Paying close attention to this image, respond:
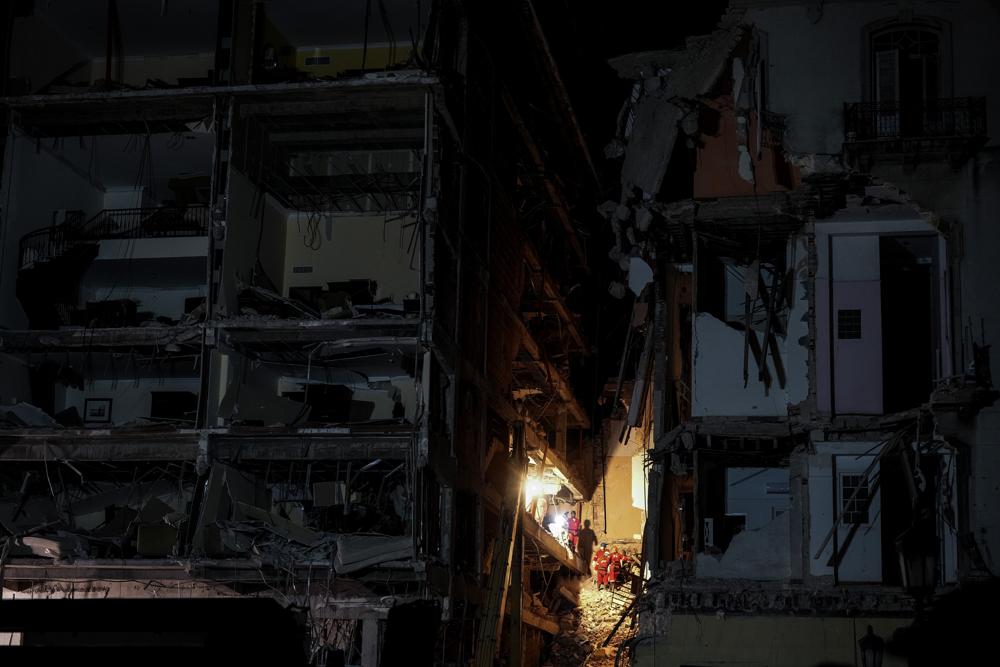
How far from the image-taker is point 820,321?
25672mm

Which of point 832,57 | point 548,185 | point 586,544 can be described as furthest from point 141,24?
point 586,544

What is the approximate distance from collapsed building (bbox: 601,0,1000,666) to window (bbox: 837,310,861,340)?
3 cm

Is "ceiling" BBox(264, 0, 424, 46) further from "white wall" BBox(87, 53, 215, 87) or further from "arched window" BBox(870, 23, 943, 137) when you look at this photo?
"arched window" BBox(870, 23, 943, 137)

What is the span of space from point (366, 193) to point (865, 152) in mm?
13817

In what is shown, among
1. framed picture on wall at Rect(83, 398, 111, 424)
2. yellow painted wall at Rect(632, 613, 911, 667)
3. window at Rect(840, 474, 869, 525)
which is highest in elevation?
framed picture on wall at Rect(83, 398, 111, 424)

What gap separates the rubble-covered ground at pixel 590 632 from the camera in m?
35.7

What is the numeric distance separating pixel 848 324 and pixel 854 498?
3854 mm

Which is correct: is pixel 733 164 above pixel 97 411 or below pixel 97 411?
above

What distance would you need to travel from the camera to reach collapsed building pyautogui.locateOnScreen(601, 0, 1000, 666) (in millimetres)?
24312

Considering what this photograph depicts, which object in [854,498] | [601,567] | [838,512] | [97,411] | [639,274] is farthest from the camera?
[601,567]

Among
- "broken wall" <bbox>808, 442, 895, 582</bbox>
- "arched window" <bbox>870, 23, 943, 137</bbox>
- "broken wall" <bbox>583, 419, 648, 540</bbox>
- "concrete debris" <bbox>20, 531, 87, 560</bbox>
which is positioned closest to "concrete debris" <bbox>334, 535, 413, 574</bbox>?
"concrete debris" <bbox>20, 531, 87, 560</bbox>

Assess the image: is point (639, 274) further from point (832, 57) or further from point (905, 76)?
point (905, 76)

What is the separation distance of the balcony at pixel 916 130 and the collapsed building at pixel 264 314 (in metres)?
10.1

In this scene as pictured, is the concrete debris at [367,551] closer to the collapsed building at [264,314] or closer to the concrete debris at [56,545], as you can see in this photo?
→ the collapsed building at [264,314]
